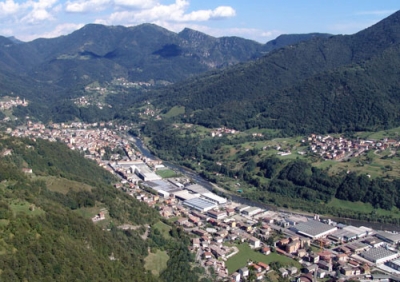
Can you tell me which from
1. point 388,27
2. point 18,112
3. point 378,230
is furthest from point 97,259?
point 388,27

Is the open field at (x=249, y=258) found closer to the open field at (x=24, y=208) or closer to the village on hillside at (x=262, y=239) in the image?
the village on hillside at (x=262, y=239)

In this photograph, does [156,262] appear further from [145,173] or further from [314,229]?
[145,173]

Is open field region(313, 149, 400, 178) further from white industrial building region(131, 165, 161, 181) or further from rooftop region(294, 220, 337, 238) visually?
white industrial building region(131, 165, 161, 181)

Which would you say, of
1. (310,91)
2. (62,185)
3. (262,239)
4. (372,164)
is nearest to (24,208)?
(62,185)

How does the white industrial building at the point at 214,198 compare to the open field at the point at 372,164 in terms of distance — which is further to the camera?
the open field at the point at 372,164

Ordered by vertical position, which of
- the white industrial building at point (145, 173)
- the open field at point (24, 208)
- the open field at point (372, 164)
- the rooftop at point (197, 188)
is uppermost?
the open field at point (24, 208)

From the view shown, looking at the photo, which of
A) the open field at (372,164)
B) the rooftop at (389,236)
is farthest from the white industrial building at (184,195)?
the rooftop at (389,236)

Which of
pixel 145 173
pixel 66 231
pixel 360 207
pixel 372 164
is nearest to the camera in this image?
pixel 66 231
